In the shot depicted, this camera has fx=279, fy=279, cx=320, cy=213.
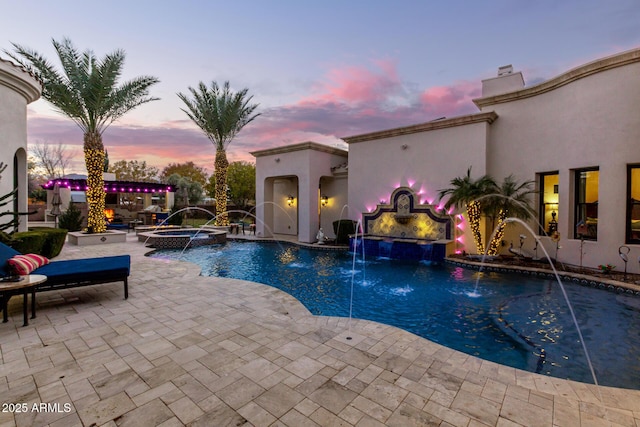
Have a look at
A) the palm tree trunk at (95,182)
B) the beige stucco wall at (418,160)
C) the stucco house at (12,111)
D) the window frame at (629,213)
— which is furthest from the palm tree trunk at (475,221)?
the palm tree trunk at (95,182)

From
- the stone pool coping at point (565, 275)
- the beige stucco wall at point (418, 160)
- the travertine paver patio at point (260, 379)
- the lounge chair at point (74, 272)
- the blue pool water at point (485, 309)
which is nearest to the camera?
the travertine paver patio at point (260, 379)

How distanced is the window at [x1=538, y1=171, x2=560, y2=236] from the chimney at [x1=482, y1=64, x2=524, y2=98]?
3852 mm

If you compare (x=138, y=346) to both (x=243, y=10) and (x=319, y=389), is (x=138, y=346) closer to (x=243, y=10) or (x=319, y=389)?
(x=319, y=389)

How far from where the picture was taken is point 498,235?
10.4 m

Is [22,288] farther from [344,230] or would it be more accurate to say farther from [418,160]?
[418,160]

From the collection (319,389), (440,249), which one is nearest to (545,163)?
(440,249)

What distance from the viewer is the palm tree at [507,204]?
9.82 metres

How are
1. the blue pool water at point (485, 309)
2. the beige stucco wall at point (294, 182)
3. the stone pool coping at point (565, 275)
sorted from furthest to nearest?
the beige stucco wall at point (294, 182), the stone pool coping at point (565, 275), the blue pool water at point (485, 309)

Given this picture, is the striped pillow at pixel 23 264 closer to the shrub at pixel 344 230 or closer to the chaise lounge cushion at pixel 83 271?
the chaise lounge cushion at pixel 83 271

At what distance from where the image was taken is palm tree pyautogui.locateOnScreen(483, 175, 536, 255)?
982cm

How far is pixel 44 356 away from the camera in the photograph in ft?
11.4

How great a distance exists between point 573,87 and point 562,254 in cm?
552

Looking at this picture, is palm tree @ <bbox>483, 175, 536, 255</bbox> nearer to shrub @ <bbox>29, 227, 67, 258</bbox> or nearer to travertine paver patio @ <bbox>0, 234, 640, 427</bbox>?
travertine paver patio @ <bbox>0, 234, 640, 427</bbox>

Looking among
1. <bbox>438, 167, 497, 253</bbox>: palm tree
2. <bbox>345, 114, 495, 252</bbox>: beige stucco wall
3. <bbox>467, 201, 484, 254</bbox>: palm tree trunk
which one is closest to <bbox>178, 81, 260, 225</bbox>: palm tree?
<bbox>345, 114, 495, 252</bbox>: beige stucco wall
